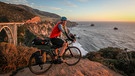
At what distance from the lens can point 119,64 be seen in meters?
8.48

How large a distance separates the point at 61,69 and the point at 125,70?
390cm

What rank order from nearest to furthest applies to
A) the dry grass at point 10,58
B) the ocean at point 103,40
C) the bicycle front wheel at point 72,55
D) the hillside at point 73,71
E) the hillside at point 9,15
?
the hillside at point 73,71 < the bicycle front wheel at point 72,55 < the dry grass at point 10,58 < the ocean at point 103,40 < the hillside at point 9,15

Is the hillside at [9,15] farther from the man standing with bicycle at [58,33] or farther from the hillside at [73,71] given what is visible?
the man standing with bicycle at [58,33]

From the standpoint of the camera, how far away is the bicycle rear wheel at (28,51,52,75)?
5.66 m

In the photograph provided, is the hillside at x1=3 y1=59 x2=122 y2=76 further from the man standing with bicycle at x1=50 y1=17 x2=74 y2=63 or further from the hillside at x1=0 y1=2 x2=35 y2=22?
the hillside at x1=0 y1=2 x2=35 y2=22

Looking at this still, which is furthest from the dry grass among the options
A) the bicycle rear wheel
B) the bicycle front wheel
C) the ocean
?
the ocean

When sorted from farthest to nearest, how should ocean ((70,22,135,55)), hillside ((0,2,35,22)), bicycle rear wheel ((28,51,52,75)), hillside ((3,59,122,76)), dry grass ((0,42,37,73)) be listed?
hillside ((0,2,35,22)) < ocean ((70,22,135,55)) < dry grass ((0,42,37,73)) < hillside ((3,59,122,76)) < bicycle rear wheel ((28,51,52,75))

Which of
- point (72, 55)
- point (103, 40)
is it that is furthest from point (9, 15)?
point (72, 55)

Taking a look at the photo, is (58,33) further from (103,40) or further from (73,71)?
(103,40)

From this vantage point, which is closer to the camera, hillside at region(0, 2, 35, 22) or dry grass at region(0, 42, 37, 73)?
dry grass at region(0, 42, 37, 73)

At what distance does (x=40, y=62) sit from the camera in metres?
5.79

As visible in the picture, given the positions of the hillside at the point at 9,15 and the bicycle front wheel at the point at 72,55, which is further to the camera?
the hillside at the point at 9,15

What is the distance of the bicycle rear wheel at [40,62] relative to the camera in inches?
223

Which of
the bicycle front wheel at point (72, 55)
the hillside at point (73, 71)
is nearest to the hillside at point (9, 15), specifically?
the bicycle front wheel at point (72, 55)
